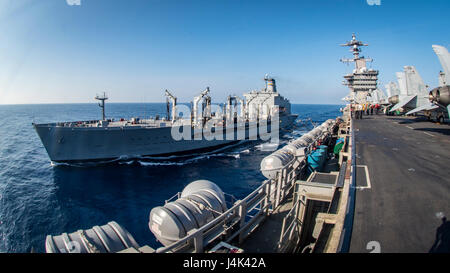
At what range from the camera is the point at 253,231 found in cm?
691

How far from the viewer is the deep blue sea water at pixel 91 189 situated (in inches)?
514

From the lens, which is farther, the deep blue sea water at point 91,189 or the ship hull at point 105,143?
the ship hull at point 105,143

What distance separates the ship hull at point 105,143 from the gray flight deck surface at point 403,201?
917 inches

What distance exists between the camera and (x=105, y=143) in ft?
86.8

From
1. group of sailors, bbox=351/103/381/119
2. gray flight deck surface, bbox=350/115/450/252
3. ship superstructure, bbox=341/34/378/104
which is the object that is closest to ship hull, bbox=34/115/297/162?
gray flight deck surface, bbox=350/115/450/252

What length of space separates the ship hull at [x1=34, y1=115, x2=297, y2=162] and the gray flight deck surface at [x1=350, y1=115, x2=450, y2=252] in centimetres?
2330

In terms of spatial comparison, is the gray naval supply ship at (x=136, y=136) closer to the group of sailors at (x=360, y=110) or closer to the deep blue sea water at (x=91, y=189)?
the deep blue sea water at (x=91, y=189)

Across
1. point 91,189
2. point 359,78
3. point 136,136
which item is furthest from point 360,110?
point 91,189

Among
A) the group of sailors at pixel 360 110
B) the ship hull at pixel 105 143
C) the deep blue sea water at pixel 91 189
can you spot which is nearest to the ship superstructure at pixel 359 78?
the group of sailors at pixel 360 110

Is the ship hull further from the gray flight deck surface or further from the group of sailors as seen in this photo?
the group of sailors

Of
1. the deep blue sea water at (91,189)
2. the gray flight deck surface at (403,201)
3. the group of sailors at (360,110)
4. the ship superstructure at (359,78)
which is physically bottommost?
the deep blue sea water at (91,189)
